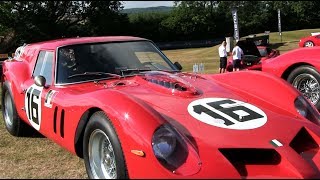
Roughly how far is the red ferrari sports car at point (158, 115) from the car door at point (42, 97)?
0.5 inches

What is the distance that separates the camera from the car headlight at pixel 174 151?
313 centimetres

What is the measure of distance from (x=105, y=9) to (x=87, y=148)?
53.8 m

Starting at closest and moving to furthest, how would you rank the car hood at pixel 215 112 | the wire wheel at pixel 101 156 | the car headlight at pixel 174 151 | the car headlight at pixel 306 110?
the car headlight at pixel 174 151 → the car hood at pixel 215 112 → the wire wheel at pixel 101 156 → the car headlight at pixel 306 110

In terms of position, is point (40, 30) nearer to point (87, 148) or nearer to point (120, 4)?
point (120, 4)

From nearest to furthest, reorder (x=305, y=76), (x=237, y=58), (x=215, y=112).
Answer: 1. (x=215, y=112)
2. (x=305, y=76)
3. (x=237, y=58)

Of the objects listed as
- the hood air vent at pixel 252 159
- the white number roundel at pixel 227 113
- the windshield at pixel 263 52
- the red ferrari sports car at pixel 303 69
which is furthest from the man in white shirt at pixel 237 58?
the hood air vent at pixel 252 159

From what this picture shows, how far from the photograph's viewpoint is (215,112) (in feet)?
12.5

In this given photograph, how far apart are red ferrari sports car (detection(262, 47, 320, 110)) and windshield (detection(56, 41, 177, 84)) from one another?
2.79 m

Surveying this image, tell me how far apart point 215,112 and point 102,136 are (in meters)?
0.99

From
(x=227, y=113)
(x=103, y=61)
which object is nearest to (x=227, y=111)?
(x=227, y=113)

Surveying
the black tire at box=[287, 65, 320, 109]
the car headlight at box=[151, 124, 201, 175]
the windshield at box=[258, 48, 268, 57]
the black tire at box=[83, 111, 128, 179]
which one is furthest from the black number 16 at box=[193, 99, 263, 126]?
the windshield at box=[258, 48, 268, 57]

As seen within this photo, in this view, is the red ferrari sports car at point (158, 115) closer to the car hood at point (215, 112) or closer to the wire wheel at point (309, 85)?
the car hood at point (215, 112)

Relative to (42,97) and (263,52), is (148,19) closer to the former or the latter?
(263,52)

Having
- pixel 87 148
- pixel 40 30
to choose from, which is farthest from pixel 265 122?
pixel 40 30
